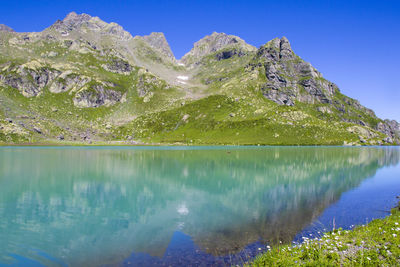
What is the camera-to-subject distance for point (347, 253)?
1451 cm

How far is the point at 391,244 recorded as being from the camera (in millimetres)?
15070

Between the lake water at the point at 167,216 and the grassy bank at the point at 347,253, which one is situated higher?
the grassy bank at the point at 347,253

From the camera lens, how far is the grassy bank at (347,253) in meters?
13.4

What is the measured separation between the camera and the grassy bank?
1342 centimetres

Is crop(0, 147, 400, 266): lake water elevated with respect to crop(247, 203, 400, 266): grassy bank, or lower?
lower

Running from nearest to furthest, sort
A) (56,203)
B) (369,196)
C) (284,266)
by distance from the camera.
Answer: (284,266), (56,203), (369,196)

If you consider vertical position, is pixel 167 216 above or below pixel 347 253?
below

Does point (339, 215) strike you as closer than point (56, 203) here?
Yes

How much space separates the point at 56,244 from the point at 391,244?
24389 mm

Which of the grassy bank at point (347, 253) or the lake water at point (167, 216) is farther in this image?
the lake water at point (167, 216)

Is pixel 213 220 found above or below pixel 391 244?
below

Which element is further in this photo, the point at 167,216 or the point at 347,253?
the point at 167,216

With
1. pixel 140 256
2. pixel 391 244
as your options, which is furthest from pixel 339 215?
pixel 140 256

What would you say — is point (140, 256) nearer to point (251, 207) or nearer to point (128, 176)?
point (251, 207)
